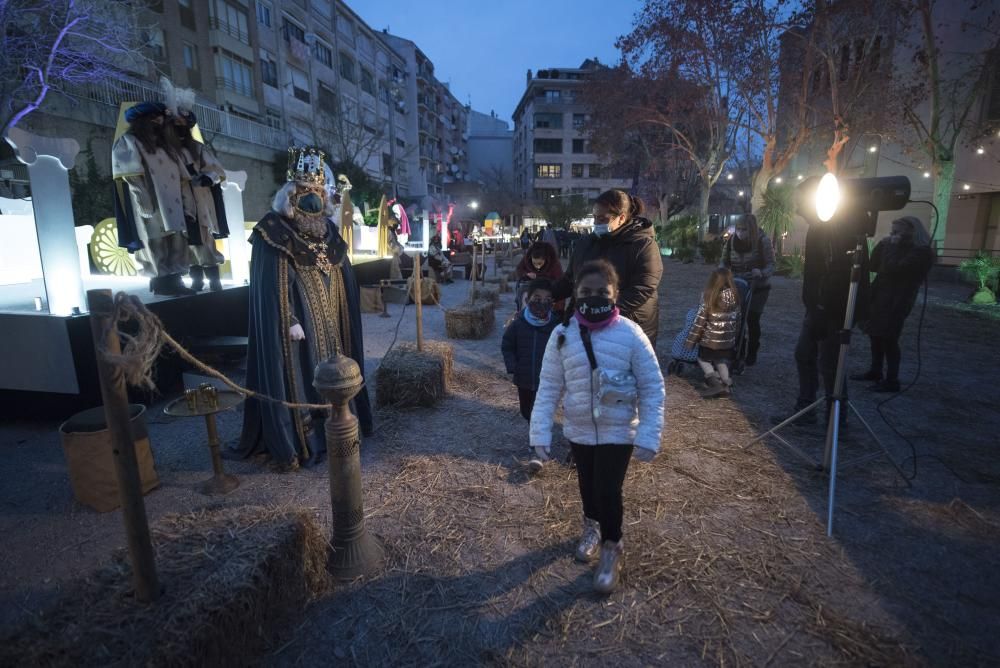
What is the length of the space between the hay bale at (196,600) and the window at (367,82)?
44767 mm

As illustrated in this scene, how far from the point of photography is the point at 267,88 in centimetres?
2906

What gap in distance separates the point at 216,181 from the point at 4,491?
13.2 feet

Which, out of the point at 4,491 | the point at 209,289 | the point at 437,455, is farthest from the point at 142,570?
the point at 209,289

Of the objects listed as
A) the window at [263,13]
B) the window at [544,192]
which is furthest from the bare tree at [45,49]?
the window at [544,192]

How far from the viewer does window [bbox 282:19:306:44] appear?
30516 mm

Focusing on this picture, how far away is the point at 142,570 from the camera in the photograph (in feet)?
5.90

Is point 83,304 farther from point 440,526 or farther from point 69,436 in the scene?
point 440,526

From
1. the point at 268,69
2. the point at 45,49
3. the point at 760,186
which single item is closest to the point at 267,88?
the point at 268,69

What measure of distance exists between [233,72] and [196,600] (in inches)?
1233

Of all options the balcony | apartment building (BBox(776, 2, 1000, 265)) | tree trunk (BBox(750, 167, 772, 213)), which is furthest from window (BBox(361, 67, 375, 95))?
tree trunk (BBox(750, 167, 772, 213))

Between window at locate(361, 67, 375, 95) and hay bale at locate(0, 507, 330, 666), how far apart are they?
147 ft

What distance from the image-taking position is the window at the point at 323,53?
3341 centimetres

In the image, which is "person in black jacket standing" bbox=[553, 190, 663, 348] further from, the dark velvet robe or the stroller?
the stroller

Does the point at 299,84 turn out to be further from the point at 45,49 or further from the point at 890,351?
the point at 890,351
